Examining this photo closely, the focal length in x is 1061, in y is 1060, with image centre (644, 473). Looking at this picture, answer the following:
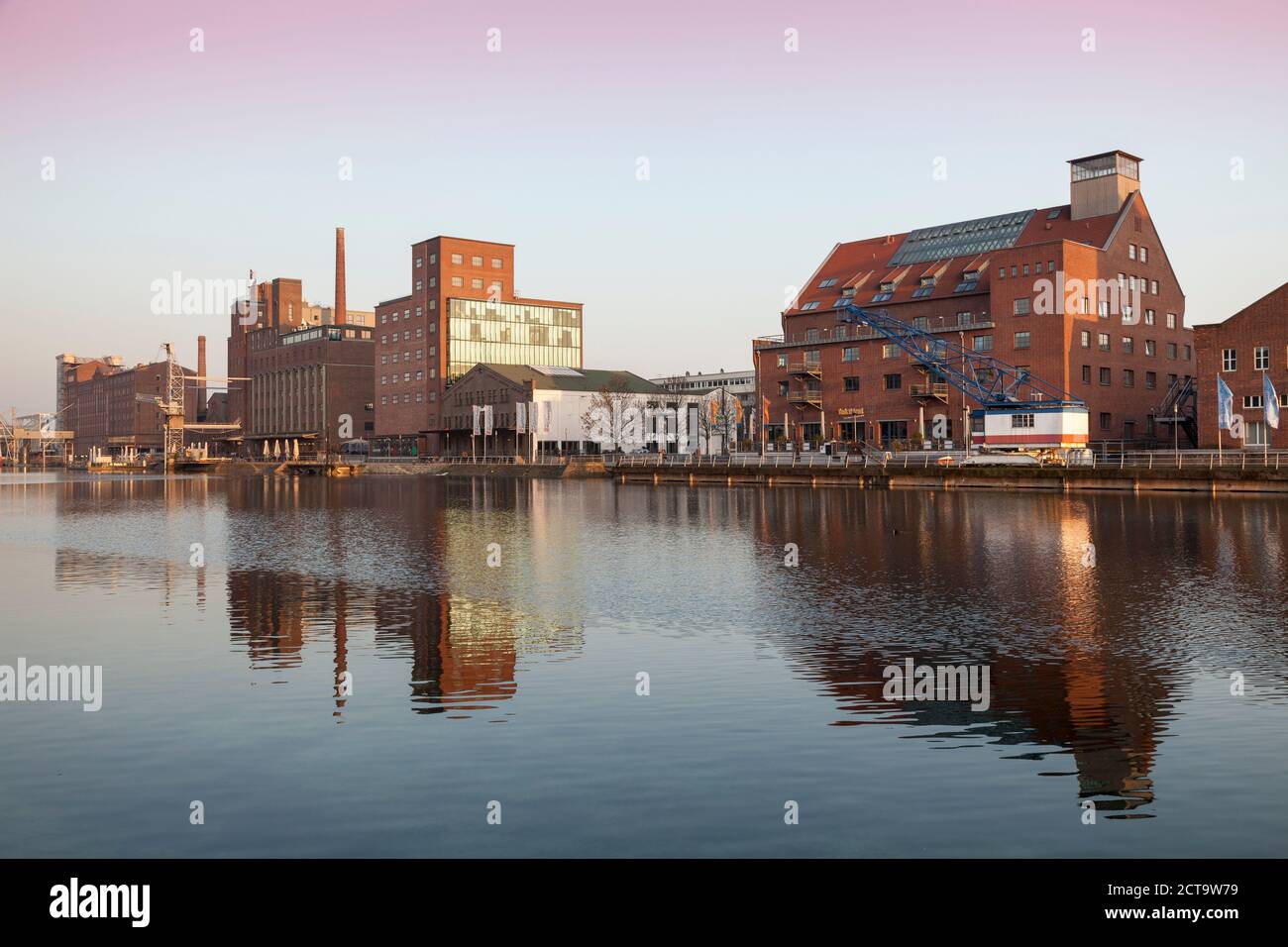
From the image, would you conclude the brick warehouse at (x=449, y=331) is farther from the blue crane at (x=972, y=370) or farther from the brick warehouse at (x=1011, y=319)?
the blue crane at (x=972, y=370)

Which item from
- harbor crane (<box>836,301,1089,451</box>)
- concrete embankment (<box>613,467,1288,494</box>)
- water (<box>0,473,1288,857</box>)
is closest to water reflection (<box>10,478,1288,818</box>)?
water (<box>0,473,1288,857</box>)

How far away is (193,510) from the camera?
70.9 metres

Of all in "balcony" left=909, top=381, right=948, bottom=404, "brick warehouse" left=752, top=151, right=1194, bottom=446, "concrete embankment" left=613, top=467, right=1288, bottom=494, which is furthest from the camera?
"balcony" left=909, top=381, right=948, bottom=404

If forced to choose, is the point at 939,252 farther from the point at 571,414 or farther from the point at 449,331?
the point at 449,331

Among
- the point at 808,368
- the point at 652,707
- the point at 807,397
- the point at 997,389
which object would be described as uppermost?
the point at 808,368

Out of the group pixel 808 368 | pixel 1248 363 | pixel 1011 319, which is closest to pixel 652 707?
pixel 1248 363

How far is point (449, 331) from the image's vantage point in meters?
173

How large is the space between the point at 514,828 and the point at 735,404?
471 feet

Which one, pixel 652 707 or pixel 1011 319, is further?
pixel 1011 319

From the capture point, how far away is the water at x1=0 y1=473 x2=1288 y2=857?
36.0 feet

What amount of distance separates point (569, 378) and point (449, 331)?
2652cm

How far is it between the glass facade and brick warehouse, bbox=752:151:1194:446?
6680 cm

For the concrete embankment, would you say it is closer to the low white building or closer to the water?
the water

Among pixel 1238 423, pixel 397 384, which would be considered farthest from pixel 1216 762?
pixel 397 384
